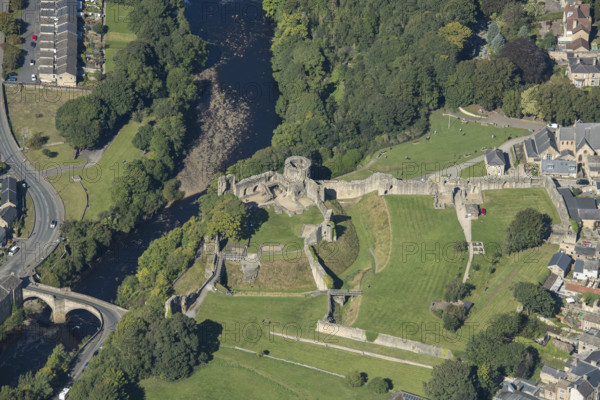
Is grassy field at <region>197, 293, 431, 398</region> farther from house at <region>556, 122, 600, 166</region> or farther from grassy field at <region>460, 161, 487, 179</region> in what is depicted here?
house at <region>556, 122, 600, 166</region>

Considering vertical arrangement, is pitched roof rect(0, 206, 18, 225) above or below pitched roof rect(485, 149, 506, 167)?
below

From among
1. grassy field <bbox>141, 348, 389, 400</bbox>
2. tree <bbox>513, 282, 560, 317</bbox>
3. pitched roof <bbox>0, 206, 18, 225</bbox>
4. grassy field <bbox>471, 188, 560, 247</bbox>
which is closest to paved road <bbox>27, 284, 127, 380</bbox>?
grassy field <bbox>141, 348, 389, 400</bbox>

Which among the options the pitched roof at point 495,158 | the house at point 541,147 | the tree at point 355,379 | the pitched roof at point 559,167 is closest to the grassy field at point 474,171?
the pitched roof at point 495,158

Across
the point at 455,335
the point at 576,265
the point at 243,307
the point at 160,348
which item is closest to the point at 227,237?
the point at 243,307

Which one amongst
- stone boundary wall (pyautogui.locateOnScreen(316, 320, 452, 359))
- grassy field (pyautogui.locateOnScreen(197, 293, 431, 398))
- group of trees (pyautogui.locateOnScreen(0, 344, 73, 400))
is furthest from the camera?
group of trees (pyautogui.locateOnScreen(0, 344, 73, 400))

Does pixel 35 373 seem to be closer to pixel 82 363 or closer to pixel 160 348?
pixel 82 363

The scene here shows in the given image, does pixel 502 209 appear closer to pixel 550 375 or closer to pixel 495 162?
pixel 495 162
